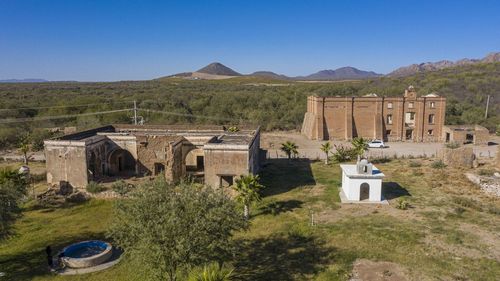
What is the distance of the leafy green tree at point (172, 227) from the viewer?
42.8 feet

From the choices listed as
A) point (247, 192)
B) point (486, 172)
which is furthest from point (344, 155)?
point (247, 192)

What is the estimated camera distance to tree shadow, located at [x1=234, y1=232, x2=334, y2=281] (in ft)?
57.2

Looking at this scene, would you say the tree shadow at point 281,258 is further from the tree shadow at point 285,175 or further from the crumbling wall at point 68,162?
the crumbling wall at point 68,162

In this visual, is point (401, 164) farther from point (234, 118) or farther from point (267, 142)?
point (234, 118)

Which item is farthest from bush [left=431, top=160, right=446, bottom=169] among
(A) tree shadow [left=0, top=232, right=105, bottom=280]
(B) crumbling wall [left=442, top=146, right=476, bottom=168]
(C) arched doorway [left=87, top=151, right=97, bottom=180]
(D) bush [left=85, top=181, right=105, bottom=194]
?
(C) arched doorway [left=87, top=151, right=97, bottom=180]

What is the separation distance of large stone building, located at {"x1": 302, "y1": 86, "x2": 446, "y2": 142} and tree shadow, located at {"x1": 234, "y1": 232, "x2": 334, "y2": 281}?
36.9 m

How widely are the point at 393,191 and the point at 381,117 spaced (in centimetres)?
2836

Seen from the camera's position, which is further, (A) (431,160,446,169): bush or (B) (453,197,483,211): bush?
(A) (431,160,446,169): bush

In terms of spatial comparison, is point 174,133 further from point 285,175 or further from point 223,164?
point 285,175

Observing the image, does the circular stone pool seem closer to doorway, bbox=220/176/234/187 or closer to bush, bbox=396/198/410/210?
doorway, bbox=220/176/234/187

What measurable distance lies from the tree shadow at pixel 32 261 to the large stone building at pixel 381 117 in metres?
40.5

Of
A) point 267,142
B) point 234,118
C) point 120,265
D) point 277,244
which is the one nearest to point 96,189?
point 120,265

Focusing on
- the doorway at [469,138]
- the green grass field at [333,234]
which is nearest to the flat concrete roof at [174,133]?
the green grass field at [333,234]

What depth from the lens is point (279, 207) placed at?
86.2ft
